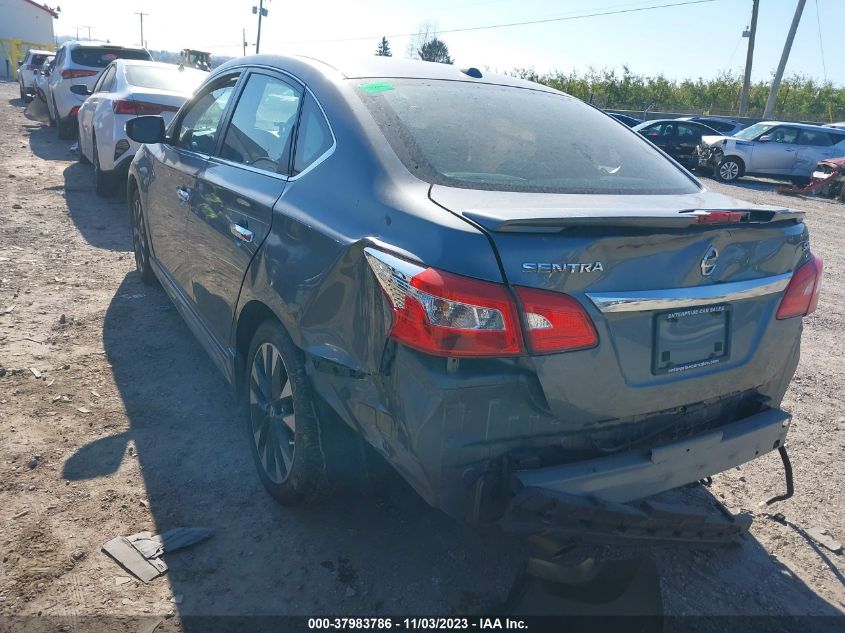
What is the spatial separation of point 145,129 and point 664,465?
3.66 metres

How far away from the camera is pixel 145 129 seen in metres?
4.38

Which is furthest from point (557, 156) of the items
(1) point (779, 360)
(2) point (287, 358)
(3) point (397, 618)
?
(3) point (397, 618)

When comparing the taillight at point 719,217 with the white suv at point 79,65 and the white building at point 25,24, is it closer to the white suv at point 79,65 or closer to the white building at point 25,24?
the white suv at point 79,65

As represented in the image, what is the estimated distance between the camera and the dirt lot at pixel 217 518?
2.56m

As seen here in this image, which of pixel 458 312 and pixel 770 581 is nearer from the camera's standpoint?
pixel 458 312

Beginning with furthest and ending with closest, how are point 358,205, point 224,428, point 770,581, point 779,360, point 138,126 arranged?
point 138,126, point 224,428, point 770,581, point 779,360, point 358,205

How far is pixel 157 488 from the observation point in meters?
3.14

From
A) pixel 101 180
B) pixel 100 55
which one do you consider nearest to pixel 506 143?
Result: pixel 101 180

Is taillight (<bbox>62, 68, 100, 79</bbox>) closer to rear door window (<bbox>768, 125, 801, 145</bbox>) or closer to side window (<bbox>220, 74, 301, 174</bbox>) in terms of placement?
side window (<bbox>220, 74, 301, 174</bbox>)

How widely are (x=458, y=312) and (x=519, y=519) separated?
0.62 metres

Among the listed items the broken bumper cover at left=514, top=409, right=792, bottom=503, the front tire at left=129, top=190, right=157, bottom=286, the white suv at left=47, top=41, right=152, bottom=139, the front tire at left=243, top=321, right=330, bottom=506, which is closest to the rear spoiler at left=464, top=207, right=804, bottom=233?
the broken bumper cover at left=514, top=409, right=792, bottom=503

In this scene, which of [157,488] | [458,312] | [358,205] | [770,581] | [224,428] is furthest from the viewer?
[224,428]

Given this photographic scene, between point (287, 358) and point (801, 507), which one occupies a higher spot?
point (287, 358)

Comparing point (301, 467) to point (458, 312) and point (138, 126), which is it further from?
point (138, 126)
